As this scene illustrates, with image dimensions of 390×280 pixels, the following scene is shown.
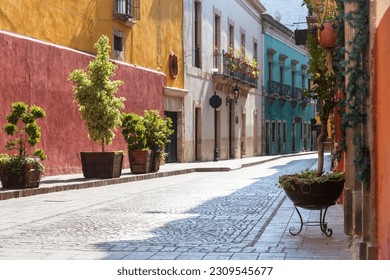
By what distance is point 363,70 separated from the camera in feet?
18.1

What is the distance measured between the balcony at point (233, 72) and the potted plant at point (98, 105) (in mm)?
15579

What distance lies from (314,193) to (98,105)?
9.59m

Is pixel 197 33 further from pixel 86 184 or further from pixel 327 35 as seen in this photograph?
pixel 327 35

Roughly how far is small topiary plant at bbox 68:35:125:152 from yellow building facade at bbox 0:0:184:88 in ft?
4.98

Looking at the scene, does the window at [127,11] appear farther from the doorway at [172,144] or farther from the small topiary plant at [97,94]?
the doorway at [172,144]

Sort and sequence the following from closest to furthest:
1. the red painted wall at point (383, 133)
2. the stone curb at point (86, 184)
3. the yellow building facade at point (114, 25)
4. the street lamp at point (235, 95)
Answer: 1. the red painted wall at point (383, 133)
2. the stone curb at point (86, 184)
3. the yellow building facade at point (114, 25)
4. the street lamp at point (235, 95)

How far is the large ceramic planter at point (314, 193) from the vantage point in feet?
24.1

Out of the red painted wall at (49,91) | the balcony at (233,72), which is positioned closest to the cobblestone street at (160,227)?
the red painted wall at (49,91)

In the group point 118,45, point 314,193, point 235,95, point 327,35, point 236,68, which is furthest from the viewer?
point 236,68

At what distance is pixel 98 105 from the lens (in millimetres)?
16312

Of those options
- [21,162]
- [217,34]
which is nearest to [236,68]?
[217,34]

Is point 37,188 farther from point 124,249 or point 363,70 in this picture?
point 363,70
